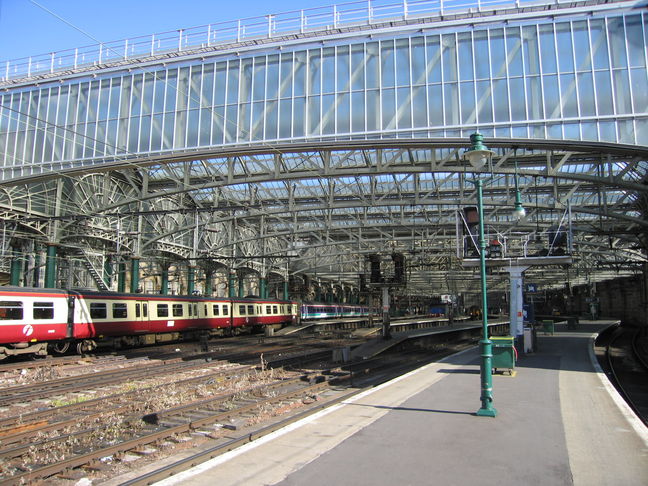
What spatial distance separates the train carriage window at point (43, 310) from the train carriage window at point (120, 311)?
13.2ft

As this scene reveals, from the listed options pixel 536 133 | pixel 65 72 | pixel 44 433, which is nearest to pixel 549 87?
pixel 536 133

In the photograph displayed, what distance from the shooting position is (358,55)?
855 inches

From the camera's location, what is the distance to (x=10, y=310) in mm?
18016

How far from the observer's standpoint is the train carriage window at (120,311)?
77.9ft

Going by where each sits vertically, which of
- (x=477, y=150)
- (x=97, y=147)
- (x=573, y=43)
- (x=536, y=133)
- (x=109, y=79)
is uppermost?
(x=109, y=79)

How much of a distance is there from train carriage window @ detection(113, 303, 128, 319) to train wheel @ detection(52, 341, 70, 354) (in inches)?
97.5

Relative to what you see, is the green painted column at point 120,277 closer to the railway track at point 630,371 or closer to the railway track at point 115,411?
the railway track at point 115,411

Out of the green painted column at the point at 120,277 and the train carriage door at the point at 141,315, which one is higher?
the green painted column at the point at 120,277

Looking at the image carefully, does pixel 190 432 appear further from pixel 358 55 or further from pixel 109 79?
pixel 109 79

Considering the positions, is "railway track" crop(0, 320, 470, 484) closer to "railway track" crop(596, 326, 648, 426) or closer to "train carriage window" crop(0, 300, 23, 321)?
"train carriage window" crop(0, 300, 23, 321)

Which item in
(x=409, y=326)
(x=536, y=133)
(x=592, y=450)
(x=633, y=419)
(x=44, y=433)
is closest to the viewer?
(x=592, y=450)

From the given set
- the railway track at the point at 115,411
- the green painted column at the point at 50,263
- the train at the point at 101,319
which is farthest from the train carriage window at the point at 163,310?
the railway track at the point at 115,411

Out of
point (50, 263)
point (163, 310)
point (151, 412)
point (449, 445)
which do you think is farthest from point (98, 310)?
point (449, 445)

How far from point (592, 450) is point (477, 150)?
5246mm
